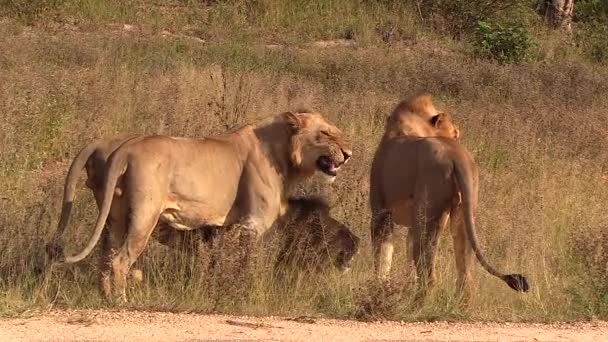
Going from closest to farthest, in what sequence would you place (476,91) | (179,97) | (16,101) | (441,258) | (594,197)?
(441,258) < (594,197) < (16,101) < (179,97) < (476,91)

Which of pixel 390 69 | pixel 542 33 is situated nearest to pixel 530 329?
pixel 390 69

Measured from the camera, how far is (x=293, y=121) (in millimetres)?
7668

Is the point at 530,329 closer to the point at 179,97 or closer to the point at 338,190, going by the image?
the point at 338,190

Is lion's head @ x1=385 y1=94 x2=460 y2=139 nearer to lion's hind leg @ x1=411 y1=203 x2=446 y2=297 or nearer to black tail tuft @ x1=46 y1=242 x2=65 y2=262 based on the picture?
lion's hind leg @ x1=411 y1=203 x2=446 y2=297

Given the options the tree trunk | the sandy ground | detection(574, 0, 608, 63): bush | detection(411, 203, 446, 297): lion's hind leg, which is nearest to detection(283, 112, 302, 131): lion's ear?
detection(411, 203, 446, 297): lion's hind leg

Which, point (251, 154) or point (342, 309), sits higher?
point (251, 154)

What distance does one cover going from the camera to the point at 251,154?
24.6ft

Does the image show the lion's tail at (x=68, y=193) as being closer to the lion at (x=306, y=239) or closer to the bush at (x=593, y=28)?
the lion at (x=306, y=239)

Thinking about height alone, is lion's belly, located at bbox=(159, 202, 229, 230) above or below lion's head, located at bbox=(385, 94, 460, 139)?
below

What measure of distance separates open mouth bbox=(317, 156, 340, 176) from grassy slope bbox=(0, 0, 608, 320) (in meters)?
0.63

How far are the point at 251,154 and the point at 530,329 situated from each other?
1963mm

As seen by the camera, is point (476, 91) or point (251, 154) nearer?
point (251, 154)

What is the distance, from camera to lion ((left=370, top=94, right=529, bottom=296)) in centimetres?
712

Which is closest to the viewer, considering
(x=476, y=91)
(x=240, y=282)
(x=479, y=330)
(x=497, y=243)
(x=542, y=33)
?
(x=479, y=330)
